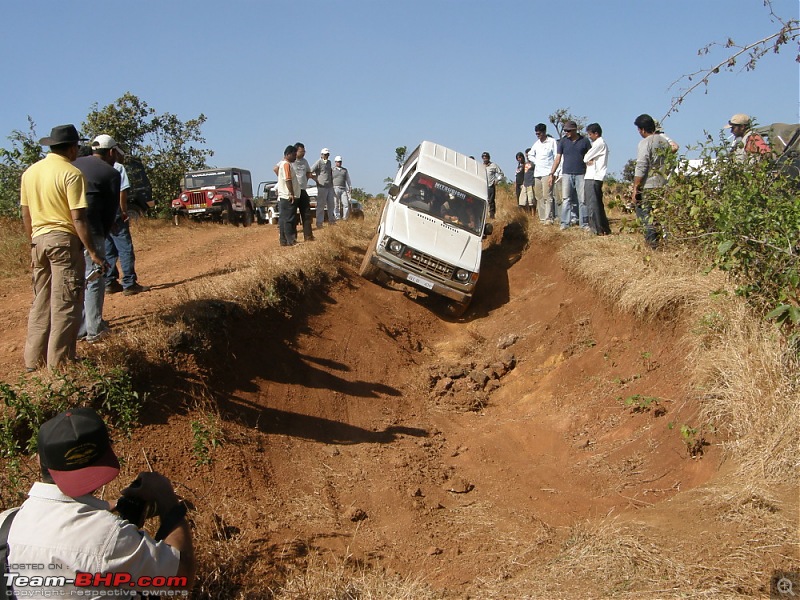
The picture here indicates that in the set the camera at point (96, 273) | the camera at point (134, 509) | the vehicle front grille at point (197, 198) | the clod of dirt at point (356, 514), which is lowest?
the clod of dirt at point (356, 514)

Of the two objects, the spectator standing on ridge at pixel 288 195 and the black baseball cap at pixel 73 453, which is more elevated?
the spectator standing on ridge at pixel 288 195

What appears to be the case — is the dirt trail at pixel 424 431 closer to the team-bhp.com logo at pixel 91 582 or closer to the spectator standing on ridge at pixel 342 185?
the team-bhp.com logo at pixel 91 582

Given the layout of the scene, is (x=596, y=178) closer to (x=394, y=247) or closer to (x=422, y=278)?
(x=422, y=278)

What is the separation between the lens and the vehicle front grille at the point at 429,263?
10.5 m

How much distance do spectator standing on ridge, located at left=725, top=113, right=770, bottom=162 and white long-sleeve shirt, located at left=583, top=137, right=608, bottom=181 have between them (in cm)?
244

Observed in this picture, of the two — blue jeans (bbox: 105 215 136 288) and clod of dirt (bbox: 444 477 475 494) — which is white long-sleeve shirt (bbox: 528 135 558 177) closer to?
blue jeans (bbox: 105 215 136 288)

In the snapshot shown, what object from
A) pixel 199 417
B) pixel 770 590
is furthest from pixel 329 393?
pixel 770 590

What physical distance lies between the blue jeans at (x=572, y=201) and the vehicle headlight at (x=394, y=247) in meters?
3.18

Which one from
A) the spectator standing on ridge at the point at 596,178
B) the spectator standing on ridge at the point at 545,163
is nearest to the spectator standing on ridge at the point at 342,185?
the spectator standing on ridge at the point at 545,163

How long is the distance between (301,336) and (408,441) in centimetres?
239

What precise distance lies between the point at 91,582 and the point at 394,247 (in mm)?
8462

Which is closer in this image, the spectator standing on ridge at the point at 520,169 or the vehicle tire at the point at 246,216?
the spectator standing on ridge at the point at 520,169

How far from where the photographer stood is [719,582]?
3.53 metres

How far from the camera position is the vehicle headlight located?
10.6m
